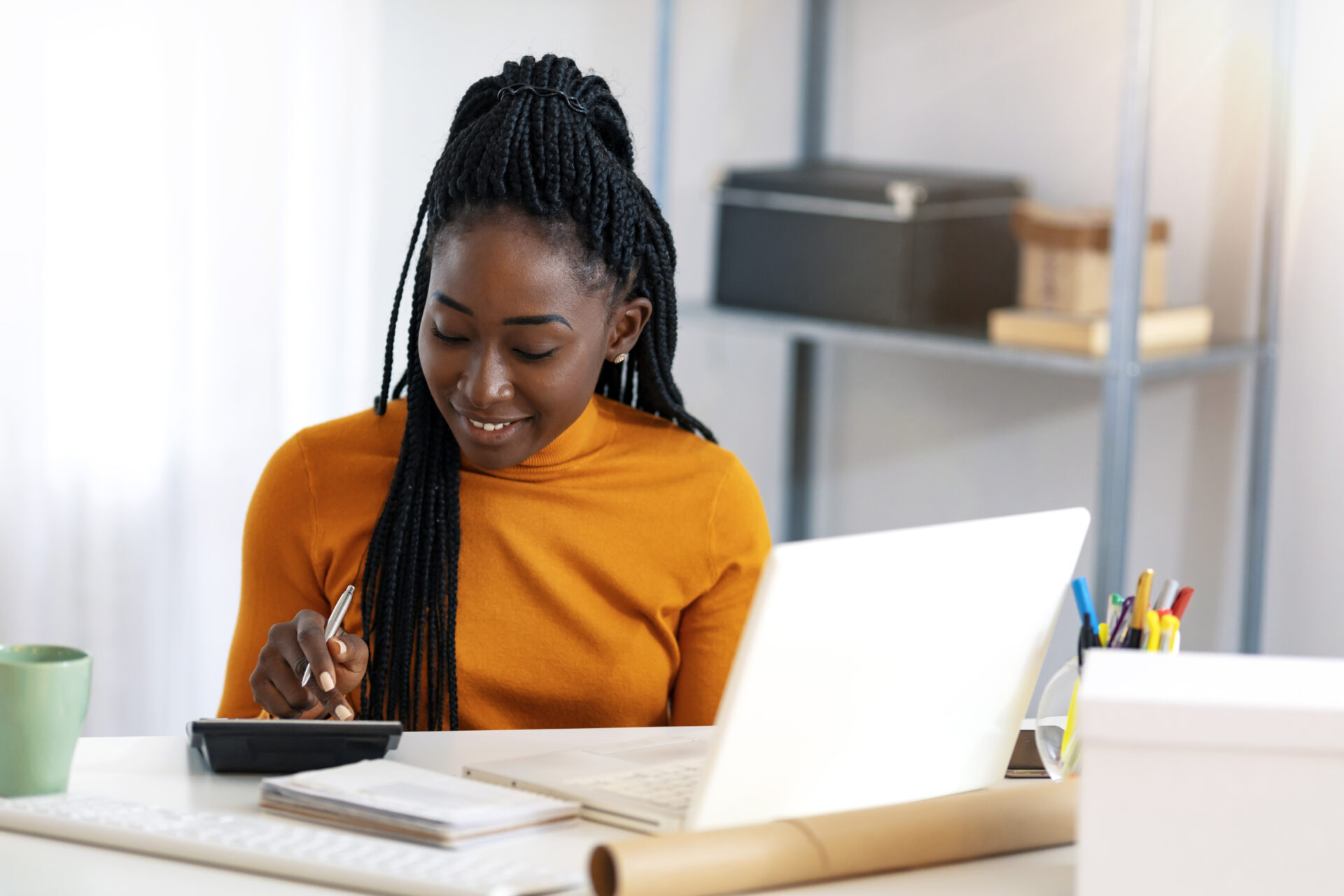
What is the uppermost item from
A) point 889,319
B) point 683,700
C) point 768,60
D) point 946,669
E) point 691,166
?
point 768,60

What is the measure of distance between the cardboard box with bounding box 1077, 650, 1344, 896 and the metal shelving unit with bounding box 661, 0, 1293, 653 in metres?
1.37

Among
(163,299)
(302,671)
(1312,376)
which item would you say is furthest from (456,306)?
(1312,376)

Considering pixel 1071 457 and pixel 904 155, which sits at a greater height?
pixel 904 155

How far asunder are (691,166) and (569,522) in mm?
1476

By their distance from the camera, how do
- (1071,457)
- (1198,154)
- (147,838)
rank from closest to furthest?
(147,838) < (1198,154) < (1071,457)

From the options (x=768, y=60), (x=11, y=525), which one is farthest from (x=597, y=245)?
(x=768, y=60)

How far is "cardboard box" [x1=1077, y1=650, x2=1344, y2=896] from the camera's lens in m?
0.74

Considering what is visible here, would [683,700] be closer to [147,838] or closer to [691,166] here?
[147,838]

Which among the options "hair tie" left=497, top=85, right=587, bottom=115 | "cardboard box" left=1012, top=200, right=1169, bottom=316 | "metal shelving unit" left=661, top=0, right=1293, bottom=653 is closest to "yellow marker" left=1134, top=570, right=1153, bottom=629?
"hair tie" left=497, top=85, right=587, bottom=115

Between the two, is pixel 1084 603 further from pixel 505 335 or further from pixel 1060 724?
pixel 505 335

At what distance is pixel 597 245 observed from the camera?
4.10ft

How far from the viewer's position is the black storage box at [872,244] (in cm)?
234

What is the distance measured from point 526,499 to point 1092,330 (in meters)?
1.11

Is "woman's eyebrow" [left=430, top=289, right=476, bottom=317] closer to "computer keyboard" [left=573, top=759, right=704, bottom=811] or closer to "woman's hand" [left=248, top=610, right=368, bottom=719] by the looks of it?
"woman's hand" [left=248, top=610, right=368, bottom=719]
